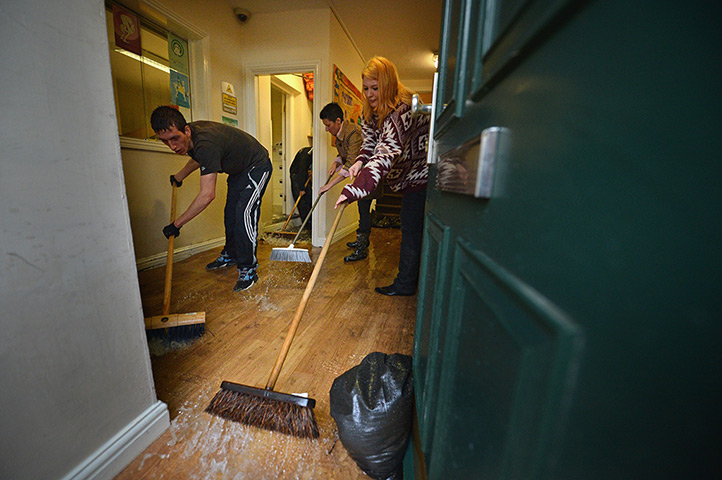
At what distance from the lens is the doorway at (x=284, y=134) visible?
Answer: 4586mm

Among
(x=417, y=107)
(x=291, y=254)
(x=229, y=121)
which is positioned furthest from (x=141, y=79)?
(x=417, y=107)

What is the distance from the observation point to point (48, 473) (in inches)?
27.9

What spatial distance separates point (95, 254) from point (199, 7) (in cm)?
314

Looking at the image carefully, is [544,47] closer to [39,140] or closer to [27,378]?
[39,140]

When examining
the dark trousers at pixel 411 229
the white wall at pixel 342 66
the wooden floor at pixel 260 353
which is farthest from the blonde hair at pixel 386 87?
the white wall at pixel 342 66

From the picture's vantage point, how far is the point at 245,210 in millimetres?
2244

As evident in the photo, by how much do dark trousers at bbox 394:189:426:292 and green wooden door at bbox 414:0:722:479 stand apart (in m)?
1.60

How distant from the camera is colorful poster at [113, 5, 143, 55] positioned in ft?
7.49

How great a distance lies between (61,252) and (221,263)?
6.93 ft

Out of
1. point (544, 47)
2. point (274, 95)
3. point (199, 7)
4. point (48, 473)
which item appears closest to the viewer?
point (544, 47)

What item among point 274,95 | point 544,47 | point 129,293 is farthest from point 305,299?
point 274,95

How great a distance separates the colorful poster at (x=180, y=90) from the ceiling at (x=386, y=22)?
1060 millimetres

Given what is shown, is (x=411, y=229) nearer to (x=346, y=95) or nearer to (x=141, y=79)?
(x=141, y=79)

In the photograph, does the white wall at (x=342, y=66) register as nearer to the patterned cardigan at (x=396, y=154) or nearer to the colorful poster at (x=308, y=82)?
the colorful poster at (x=308, y=82)
